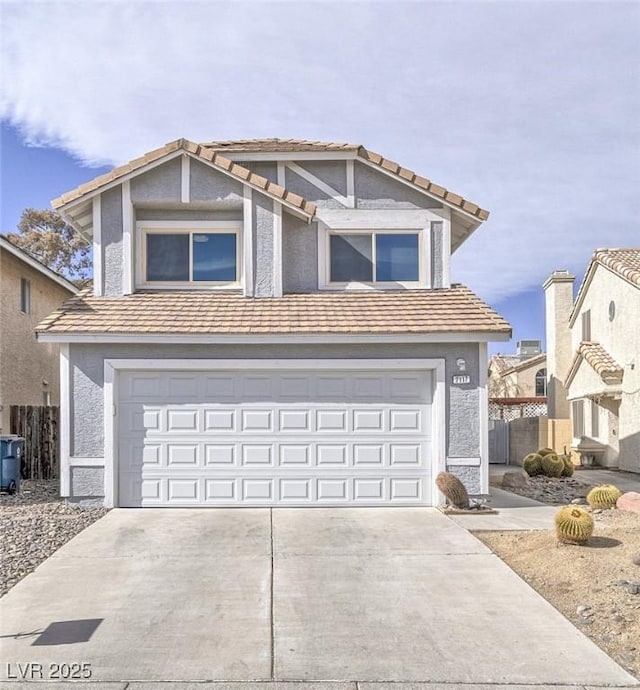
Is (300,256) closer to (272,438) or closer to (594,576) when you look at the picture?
(272,438)

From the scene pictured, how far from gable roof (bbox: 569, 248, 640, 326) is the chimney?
0.80 metres

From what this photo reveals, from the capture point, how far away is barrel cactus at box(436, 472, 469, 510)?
1007 cm

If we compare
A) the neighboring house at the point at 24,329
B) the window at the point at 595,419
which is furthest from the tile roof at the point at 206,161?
the window at the point at 595,419

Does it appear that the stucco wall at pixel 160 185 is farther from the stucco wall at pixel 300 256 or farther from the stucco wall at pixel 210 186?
the stucco wall at pixel 300 256

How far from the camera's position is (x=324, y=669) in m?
4.76

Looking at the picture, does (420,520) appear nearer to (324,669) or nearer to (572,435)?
(324,669)

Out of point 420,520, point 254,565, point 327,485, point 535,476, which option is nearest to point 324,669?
point 254,565

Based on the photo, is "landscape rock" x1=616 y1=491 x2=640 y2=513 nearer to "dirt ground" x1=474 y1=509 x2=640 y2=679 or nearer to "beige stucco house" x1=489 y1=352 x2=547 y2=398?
"dirt ground" x1=474 y1=509 x2=640 y2=679

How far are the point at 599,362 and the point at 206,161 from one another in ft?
40.4

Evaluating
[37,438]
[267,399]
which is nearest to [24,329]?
[37,438]

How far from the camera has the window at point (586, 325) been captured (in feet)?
66.3

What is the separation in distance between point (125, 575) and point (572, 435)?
1701cm

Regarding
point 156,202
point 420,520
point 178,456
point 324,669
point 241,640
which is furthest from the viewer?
point 156,202

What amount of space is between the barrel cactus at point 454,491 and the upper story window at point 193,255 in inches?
200
